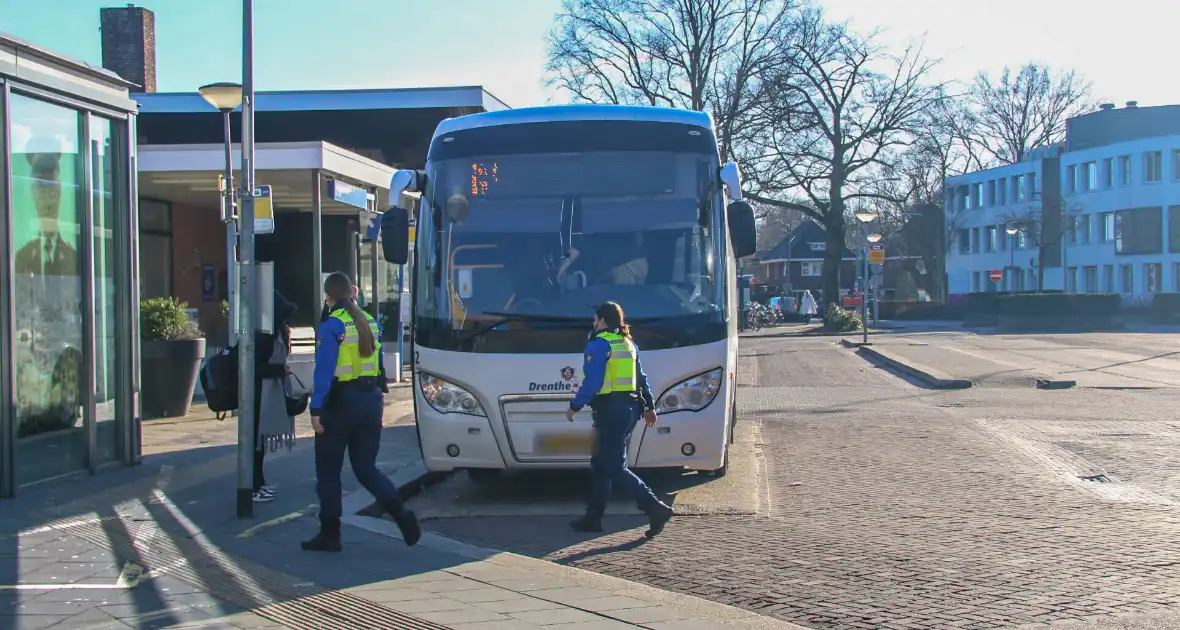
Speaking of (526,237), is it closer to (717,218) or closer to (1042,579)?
(717,218)

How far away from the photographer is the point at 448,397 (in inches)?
321

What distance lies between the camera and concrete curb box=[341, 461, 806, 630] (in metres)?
5.31

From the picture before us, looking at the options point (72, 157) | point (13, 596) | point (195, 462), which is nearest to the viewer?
point (13, 596)

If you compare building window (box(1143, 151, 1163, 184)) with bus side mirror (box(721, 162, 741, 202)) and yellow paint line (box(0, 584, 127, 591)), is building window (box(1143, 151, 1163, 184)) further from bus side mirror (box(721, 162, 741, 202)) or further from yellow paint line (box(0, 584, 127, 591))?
yellow paint line (box(0, 584, 127, 591))

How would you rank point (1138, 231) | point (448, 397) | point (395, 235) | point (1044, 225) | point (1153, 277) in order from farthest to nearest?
point (1138, 231) < point (1153, 277) < point (1044, 225) < point (395, 235) < point (448, 397)

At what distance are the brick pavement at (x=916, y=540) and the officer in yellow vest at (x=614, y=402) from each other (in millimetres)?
294

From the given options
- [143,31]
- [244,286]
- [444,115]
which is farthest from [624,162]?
[444,115]

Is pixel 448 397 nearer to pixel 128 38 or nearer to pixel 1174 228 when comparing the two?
pixel 128 38

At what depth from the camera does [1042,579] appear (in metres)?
5.95

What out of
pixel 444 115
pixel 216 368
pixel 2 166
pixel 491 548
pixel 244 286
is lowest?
pixel 491 548

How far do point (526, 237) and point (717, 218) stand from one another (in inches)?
58.3

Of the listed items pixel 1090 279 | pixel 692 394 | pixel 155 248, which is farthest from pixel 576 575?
pixel 1090 279

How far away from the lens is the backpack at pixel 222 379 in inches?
324

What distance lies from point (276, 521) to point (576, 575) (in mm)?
2625
